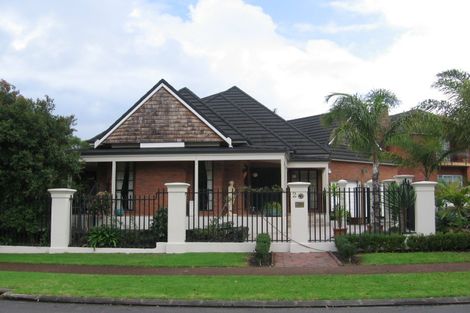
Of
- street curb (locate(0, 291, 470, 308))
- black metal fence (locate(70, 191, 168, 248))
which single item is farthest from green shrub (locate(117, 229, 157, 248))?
street curb (locate(0, 291, 470, 308))

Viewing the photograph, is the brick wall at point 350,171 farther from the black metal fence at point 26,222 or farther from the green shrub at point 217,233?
the black metal fence at point 26,222

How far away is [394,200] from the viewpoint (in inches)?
648

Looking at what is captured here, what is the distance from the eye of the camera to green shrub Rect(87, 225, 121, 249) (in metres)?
16.0

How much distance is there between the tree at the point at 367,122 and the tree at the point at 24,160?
9259 mm

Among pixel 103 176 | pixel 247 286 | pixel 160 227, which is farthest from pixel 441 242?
pixel 103 176

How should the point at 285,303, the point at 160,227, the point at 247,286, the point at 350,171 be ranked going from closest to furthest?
1. the point at 285,303
2. the point at 247,286
3. the point at 160,227
4. the point at 350,171

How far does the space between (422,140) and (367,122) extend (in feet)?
19.7

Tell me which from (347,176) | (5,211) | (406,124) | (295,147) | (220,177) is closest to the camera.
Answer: (5,211)

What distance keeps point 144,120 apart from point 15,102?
630 centimetres

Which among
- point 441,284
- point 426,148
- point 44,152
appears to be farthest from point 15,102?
point 426,148

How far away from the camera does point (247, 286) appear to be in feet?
33.1

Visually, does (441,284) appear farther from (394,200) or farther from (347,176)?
(347,176)

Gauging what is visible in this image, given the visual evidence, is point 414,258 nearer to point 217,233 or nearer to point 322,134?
point 217,233

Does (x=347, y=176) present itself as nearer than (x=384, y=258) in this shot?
No
